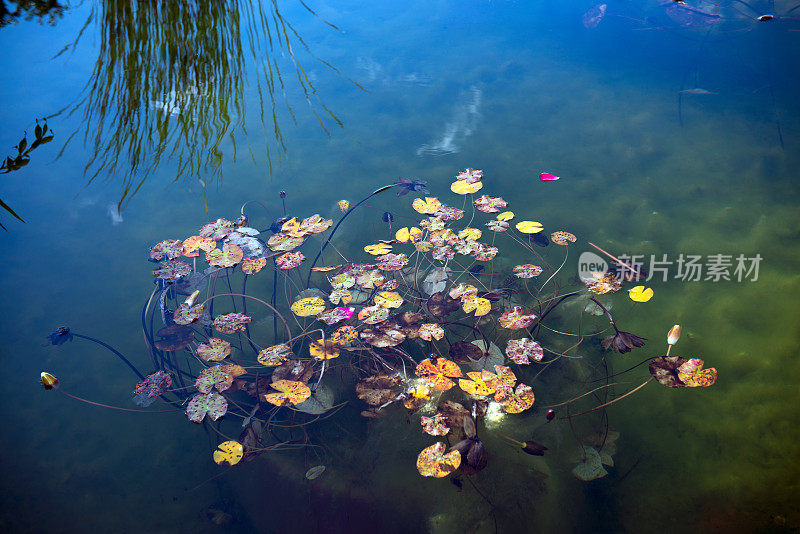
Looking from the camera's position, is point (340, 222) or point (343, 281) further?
point (340, 222)

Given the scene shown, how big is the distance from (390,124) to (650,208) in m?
1.31

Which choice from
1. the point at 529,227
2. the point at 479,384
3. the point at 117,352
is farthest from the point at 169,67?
the point at 479,384

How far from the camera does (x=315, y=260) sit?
176cm

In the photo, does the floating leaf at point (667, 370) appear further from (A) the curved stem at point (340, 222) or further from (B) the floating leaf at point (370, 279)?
(A) the curved stem at point (340, 222)

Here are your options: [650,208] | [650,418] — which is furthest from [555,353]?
[650,208]

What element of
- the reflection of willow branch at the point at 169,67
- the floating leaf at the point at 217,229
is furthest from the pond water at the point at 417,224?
the floating leaf at the point at 217,229

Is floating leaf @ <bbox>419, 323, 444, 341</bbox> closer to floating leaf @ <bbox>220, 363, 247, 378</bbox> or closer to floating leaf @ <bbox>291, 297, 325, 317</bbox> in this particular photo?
floating leaf @ <bbox>291, 297, 325, 317</bbox>

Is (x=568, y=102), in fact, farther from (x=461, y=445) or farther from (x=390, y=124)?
(x=461, y=445)

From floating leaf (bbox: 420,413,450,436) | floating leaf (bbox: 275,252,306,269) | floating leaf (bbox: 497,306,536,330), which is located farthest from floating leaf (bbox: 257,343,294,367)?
floating leaf (bbox: 497,306,536,330)

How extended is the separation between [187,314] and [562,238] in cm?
142

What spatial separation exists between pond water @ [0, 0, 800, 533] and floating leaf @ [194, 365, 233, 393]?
0.10 metres

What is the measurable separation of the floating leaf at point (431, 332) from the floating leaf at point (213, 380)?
62 centimetres

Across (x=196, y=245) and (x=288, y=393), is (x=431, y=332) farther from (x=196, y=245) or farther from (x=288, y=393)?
(x=196, y=245)

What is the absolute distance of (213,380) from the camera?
1.35 meters
